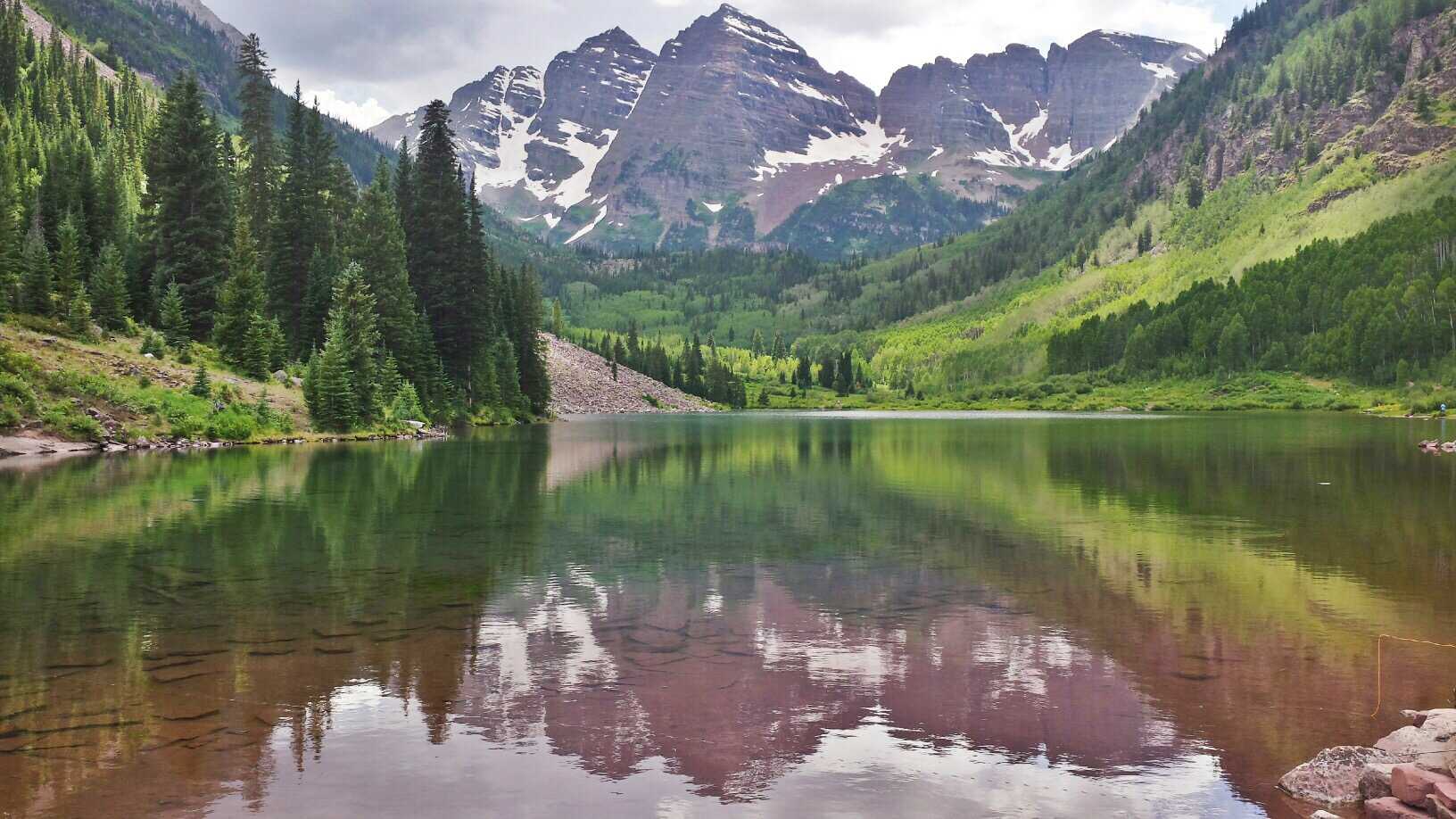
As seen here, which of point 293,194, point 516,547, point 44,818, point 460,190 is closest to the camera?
point 44,818

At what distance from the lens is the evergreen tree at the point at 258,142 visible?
4737 inches

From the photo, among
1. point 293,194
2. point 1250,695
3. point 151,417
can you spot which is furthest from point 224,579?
point 293,194

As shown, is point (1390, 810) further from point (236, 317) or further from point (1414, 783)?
point (236, 317)

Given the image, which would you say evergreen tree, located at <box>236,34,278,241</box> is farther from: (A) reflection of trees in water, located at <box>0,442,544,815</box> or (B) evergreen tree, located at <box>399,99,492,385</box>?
(A) reflection of trees in water, located at <box>0,442,544,815</box>

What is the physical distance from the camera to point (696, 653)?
64.1 feet

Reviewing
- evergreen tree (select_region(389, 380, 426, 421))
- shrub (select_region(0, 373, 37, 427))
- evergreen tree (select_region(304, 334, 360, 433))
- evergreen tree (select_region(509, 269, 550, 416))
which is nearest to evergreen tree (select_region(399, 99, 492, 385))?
evergreen tree (select_region(389, 380, 426, 421))

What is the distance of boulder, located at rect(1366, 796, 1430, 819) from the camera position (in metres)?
11.7

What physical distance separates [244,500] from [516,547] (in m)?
17.8

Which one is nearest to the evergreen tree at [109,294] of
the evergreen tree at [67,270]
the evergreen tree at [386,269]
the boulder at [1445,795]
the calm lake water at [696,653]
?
the evergreen tree at [67,270]

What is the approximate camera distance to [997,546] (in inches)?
1304

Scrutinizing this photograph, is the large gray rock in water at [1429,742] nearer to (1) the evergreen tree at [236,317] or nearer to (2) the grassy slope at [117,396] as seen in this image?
(2) the grassy slope at [117,396]

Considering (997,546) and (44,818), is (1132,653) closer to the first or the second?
(997,546)

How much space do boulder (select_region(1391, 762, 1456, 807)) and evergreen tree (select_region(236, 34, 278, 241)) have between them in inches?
4830

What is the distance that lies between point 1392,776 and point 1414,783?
46 centimetres
